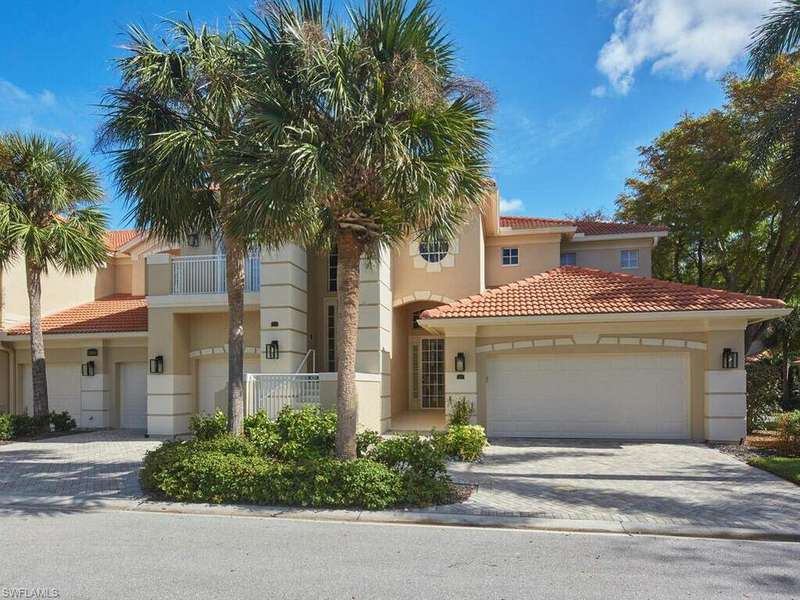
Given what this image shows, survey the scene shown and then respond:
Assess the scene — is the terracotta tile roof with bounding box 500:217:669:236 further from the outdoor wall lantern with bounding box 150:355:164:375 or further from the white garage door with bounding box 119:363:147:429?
the white garage door with bounding box 119:363:147:429

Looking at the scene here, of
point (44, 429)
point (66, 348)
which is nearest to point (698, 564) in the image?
point (44, 429)

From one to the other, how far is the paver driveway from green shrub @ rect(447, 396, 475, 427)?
49.6 inches

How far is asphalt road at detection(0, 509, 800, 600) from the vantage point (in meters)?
5.13

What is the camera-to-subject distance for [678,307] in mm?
Answer: 13344

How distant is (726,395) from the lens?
13445mm

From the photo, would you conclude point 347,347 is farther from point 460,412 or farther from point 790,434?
point 790,434

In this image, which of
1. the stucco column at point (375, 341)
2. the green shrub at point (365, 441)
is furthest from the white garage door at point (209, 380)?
the green shrub at point (365, 441)

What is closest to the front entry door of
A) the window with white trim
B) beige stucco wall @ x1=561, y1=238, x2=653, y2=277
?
the window with white trim

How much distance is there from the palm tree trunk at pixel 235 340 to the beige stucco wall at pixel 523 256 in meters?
10.7

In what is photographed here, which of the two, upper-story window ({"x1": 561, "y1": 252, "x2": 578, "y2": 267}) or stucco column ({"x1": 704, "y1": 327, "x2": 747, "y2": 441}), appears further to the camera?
upper-story window ({"x1": 561, "y1": 252, "x2": 578, "y2": 267})

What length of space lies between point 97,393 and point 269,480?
12.5 m

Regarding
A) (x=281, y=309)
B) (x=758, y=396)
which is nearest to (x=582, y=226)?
(x=758, y=396)

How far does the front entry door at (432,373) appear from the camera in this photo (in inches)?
764

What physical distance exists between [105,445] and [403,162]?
11.3 metres
